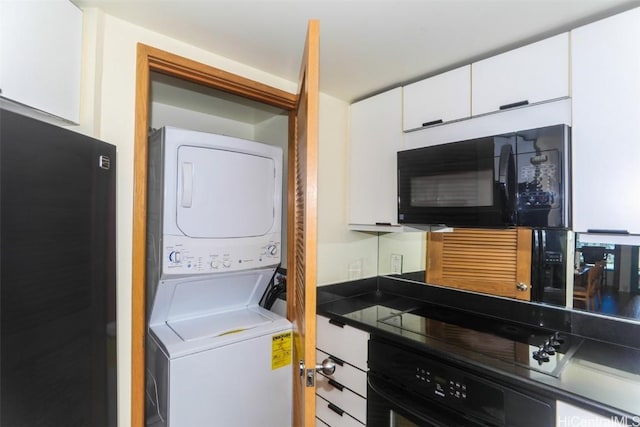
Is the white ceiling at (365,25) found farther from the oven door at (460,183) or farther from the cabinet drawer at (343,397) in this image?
the cabinet drawer at (343,397)

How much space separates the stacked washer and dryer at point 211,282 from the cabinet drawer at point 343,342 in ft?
0.68

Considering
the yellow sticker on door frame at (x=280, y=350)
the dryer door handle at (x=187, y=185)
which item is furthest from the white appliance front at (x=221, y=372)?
the dryer door handle at (x=187, y=185)

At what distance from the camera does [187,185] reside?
1.60 m

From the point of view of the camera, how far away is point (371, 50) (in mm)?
1509

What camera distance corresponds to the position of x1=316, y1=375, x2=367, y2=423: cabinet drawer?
5.32 ft


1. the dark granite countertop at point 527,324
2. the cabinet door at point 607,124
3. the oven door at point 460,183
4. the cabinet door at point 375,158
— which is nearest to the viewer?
the dark granite countertop at point 527,324

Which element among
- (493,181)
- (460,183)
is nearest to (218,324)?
(460,183)

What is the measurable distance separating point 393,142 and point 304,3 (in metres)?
0.92

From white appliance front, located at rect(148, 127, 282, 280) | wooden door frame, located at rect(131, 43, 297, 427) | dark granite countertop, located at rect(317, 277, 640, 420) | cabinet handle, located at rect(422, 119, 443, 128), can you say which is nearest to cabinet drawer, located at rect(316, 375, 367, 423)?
dark granite countertop, located at rect(317, 277, 640, 420)

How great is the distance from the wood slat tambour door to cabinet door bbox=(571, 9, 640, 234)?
43cm

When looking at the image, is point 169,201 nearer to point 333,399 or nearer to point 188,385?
point 188,385

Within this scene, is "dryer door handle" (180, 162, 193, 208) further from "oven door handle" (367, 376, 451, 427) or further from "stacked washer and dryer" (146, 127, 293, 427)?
"oven door handle" (367, 376, 451, 427)

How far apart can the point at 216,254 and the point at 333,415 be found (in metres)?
1.14

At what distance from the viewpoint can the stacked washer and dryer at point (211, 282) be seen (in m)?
1.51
